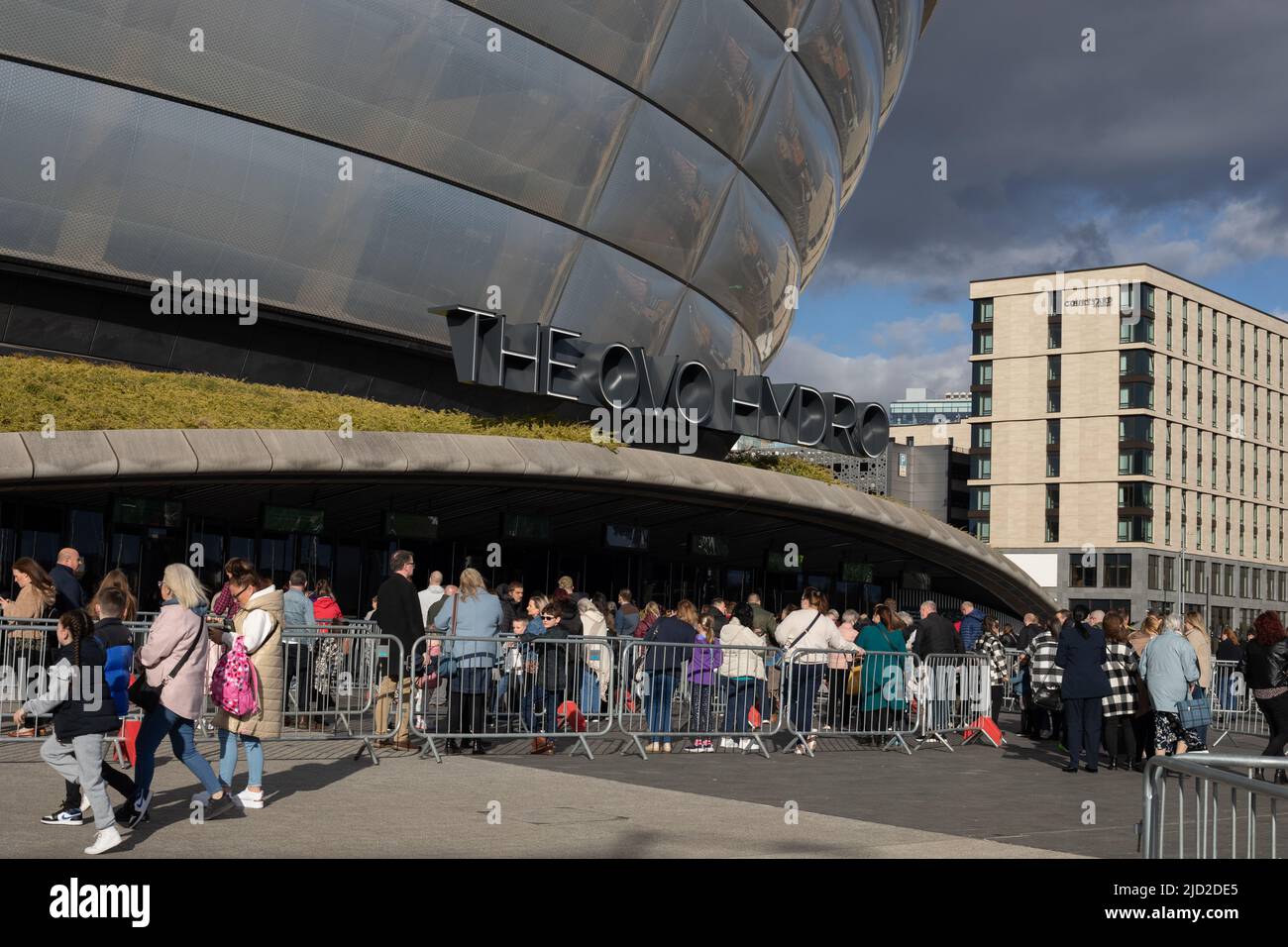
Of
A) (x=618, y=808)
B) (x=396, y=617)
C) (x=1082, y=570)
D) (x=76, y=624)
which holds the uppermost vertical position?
(x=76, y=624)

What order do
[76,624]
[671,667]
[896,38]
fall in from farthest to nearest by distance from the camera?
[896,38] < [671,667] < [76,624]

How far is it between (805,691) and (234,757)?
7721mm

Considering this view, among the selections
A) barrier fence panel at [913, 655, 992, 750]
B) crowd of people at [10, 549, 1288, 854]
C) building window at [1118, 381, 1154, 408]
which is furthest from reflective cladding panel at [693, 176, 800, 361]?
building window at [1118, 381, 1154, 408]

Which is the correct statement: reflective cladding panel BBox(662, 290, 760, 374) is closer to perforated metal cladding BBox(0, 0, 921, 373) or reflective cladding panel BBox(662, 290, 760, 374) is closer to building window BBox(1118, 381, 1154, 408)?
perforated metal cladding BBox(0, 0, 921, 373)

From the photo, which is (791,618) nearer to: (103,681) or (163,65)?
(103,681)

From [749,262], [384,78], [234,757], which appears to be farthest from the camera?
[749,262]

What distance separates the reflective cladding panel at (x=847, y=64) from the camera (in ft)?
116

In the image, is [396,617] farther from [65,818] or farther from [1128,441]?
[1128,441]

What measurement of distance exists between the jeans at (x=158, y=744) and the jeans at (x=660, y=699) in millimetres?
6625

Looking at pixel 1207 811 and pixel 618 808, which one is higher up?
pixel 1207 811

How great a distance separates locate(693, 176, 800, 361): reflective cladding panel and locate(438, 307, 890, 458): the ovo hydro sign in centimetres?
420

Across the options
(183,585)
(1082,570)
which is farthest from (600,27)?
(1082,570)

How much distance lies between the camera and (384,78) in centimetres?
2620

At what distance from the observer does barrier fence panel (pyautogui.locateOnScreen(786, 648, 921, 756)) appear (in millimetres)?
16203
